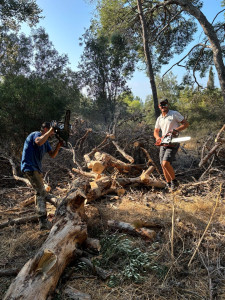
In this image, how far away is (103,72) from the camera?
59.5 feet

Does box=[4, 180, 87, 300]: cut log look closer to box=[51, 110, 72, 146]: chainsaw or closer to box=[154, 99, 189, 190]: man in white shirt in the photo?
box=[51, 110, 72, 146]: chainsaw

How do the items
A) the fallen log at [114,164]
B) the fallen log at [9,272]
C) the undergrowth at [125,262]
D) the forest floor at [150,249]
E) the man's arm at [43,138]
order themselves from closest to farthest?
the forest floor at [150,249], the undergrowth at [125,262], the fallen log at [9,272], the man's arm at [43,138], the fallen log at [114,164]

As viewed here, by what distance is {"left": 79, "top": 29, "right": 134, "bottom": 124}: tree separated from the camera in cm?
1722

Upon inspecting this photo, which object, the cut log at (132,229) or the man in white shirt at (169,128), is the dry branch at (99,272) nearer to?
the cut log at (132,229)

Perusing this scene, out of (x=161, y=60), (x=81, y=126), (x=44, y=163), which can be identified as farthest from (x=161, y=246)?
(x=161, y=60)

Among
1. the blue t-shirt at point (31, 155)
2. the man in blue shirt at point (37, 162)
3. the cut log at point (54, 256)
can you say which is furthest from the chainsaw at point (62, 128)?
the cut log at point (54, 256)

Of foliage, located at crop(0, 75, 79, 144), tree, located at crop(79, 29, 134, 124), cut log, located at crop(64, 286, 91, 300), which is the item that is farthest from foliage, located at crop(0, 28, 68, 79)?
cut log, located at crop(64, 286, 91, 300)

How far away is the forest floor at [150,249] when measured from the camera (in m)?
1.97

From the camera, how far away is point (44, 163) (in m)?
6.50

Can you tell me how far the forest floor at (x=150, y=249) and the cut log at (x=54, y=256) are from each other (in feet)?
→ 0.54

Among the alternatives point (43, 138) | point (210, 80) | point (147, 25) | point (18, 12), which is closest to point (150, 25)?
point (147, 25)

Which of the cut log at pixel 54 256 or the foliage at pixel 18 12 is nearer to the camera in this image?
the cut log at pixel 54 256

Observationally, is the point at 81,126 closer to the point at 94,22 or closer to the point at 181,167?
the point at 181,167

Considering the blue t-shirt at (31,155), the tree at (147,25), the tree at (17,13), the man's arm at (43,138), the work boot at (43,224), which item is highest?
the tree at (17,13)
